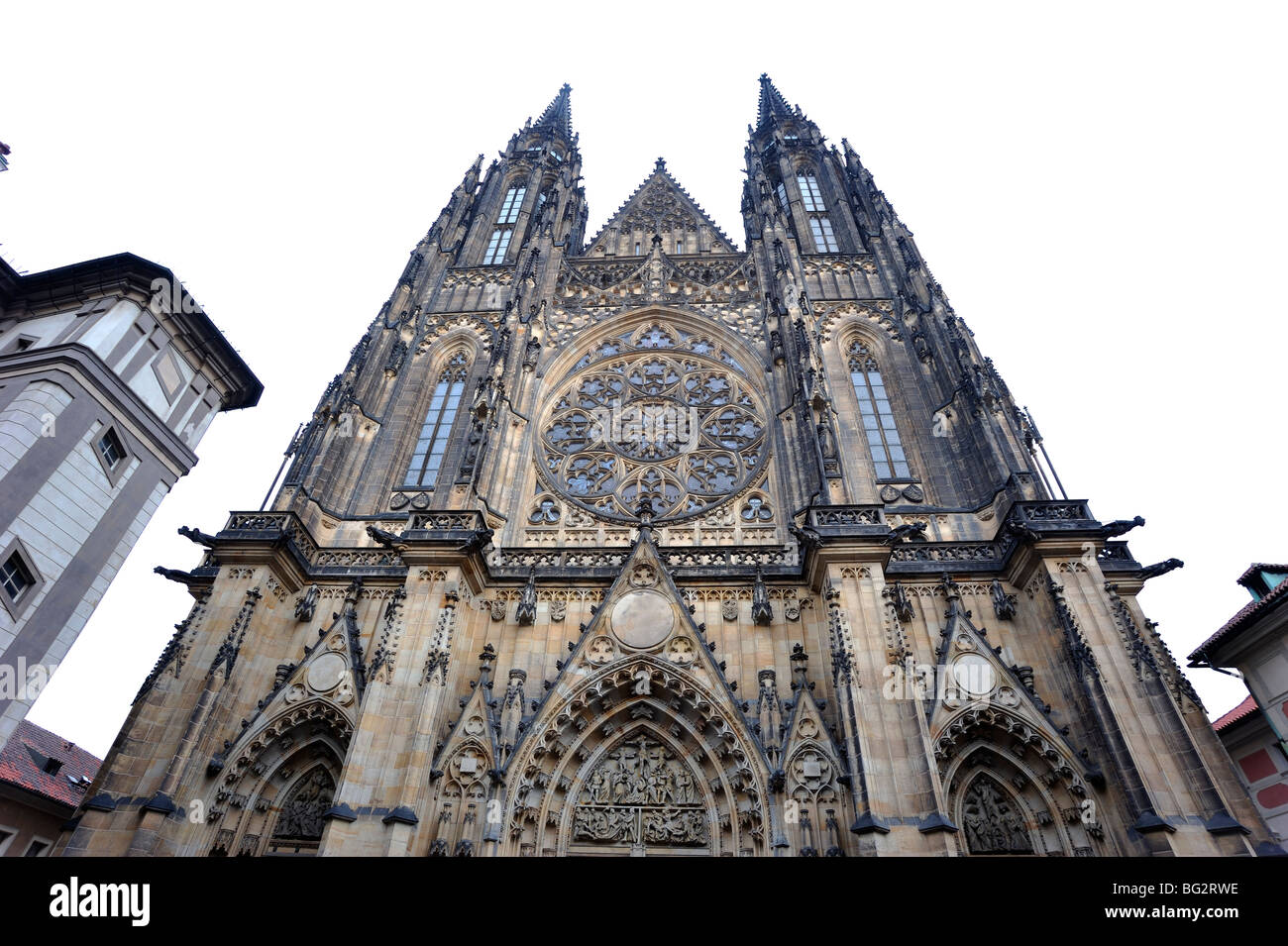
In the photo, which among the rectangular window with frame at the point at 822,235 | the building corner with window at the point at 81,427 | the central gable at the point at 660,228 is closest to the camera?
the building corner with window at the point at 81,427

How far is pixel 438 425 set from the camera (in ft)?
57.5

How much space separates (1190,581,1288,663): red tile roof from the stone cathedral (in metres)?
1.99

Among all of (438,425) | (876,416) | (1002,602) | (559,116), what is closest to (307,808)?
(438,425)

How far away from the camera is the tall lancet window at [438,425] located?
16392 mm

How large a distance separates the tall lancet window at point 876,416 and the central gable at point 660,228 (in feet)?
20.9

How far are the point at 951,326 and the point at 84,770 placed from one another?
27.7m

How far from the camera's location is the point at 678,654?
1216cm

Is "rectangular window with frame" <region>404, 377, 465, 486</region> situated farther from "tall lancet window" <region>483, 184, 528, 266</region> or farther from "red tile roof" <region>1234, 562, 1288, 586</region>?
"red tile roof" <region>1234, 562, 1288, 586</region>

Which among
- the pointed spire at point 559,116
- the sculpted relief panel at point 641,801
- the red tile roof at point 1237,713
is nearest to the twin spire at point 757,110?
the pointed spire at point 559,116

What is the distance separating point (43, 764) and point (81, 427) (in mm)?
13342

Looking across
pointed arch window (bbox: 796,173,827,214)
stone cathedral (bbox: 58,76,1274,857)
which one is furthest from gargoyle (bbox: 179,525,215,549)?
pointed arch window (bbox: 796,173,827,214)

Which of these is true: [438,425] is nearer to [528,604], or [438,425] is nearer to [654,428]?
[654,428]

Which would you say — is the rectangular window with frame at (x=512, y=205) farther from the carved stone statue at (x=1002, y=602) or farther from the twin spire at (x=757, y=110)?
the carved stone statue at (x=1002, y=602)
